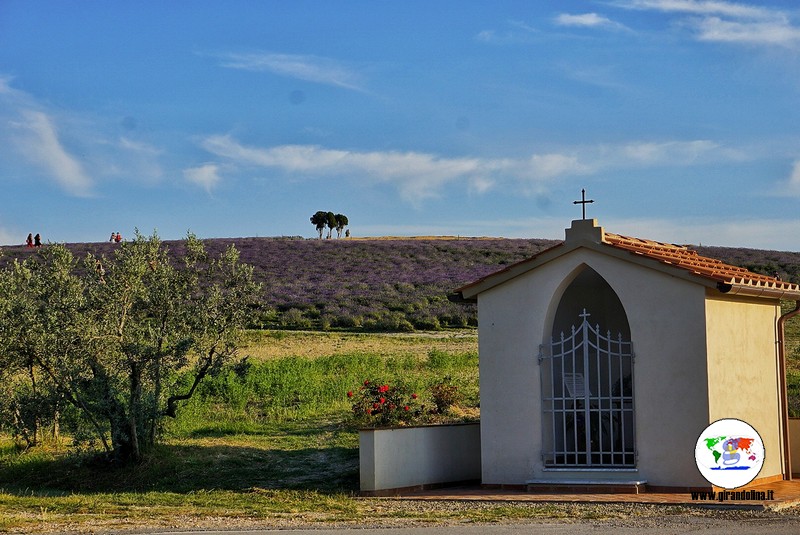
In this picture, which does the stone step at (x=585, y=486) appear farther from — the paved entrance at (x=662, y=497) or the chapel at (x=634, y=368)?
the paved entrance at (x=662, y=497)

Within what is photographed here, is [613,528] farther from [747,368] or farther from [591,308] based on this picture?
[591,308]

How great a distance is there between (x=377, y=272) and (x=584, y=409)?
36.0 m

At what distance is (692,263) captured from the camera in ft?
53.1

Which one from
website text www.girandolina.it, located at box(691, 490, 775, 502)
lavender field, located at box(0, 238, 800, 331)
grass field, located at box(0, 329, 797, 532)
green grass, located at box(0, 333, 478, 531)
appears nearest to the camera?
grass field, located at box(0, 329, 797, 532)

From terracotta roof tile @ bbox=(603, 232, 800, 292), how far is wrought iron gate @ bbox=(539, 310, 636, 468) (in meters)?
1.32

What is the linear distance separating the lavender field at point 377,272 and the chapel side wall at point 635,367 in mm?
16931

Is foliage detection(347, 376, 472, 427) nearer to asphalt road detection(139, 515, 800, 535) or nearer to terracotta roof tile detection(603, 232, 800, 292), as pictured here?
terracotta roof tile detection(603, 232, 800, 292)

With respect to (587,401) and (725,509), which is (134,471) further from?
(725,509)

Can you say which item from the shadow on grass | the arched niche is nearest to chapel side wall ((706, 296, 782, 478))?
the arched niche

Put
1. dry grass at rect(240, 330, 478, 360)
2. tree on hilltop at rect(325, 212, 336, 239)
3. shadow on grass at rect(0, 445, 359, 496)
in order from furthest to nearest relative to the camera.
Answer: tree on hilltop at rect(325, 212, 336, 239) → dry grass at rect(240, 330, 478, 360) → shadow on grass at rect(0, 445, 359, 496)

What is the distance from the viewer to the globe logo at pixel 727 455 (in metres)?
14.5

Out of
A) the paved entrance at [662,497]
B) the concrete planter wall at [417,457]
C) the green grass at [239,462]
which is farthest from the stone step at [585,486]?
the green grass at [239,462]

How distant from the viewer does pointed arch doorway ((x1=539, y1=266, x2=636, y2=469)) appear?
1567 cm

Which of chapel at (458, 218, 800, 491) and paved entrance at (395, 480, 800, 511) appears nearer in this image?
paved entrance at (395, 480, 800, 511)
